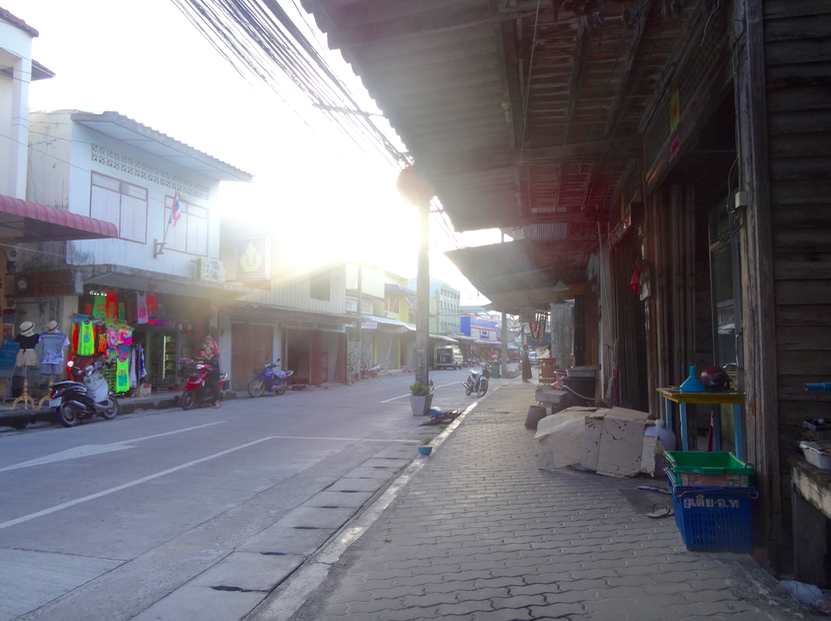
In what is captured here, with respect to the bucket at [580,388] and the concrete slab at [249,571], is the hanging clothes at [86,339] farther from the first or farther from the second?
the concrete slab at [249,571]

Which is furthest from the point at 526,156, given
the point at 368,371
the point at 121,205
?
the point at 368,371

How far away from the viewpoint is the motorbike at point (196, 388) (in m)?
16.5

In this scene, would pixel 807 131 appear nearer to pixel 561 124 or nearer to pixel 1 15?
pixel 561 124

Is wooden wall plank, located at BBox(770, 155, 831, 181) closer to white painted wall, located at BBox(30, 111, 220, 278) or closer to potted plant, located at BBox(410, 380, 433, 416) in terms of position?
potted plant, located at BBox(410, 380, 433, 416)

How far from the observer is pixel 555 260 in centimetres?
1323

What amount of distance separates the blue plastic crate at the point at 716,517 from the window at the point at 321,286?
969 inches

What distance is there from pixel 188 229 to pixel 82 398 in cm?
824

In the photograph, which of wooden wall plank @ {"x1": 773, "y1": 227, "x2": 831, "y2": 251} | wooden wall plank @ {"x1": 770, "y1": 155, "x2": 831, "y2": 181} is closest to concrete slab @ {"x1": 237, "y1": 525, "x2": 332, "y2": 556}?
wooden wall plank @ {"x1": 773, "y1": 227, "x2": 831, "y2": 251}

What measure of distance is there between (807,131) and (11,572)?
6133 mm

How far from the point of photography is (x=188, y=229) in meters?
19.5

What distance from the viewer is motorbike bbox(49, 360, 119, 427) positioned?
41.1 ft

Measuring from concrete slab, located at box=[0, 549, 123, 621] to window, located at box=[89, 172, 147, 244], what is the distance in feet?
45.0

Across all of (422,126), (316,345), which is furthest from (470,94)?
(316,345)

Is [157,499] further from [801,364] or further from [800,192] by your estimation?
[800,192]
